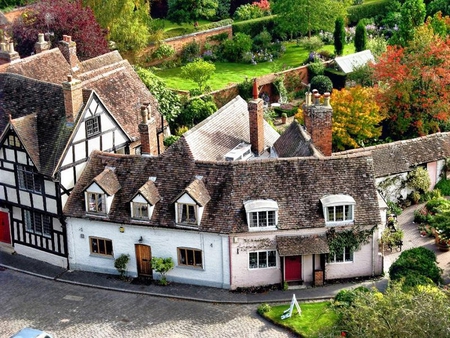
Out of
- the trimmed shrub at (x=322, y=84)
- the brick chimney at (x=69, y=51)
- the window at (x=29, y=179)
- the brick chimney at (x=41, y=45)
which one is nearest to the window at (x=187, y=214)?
the window at (x=29, y=179)

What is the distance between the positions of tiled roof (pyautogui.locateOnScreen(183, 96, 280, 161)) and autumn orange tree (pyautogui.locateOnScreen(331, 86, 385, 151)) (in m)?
5.17

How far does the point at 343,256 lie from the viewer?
48406 mm

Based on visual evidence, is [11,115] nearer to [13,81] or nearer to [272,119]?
[13,81]

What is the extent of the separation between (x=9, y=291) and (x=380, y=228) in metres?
21.0

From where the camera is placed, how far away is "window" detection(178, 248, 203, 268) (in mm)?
48344

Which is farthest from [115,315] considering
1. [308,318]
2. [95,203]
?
[308,318]

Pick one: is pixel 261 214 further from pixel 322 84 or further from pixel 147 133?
pixel 322 84

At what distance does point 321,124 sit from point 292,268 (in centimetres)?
905

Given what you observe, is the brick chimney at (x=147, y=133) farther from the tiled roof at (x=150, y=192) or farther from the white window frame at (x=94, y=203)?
the white window frame at (x=94, y=203)

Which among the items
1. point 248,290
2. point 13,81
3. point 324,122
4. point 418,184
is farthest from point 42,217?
point 418,184

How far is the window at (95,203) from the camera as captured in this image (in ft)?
162

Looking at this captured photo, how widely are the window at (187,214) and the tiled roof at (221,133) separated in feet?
12.0

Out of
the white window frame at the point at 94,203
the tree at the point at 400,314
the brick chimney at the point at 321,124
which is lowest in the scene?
the tree at the point at 400,314

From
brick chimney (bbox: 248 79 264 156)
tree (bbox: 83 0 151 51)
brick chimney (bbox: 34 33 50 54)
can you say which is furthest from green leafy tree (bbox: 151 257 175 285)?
tree (bbox: 83 0 151 51)
